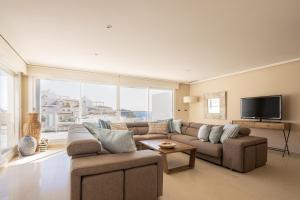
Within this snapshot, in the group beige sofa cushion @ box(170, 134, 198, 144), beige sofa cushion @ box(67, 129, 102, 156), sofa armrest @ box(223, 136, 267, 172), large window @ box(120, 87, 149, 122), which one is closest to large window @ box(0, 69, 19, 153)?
beige sofa cushion @ box(67, 129, 102, 156)

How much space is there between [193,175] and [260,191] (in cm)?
96

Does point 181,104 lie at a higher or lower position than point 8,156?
higher

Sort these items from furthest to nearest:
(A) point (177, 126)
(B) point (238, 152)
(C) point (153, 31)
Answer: (A) point (177, 126)
(B) point (238, 152)
(C) point (153, 31)

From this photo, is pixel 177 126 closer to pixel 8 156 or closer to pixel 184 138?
pixel 184 138

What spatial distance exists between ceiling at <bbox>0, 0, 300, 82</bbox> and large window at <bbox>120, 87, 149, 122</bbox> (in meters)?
2.03

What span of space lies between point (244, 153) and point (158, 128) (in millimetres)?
2468

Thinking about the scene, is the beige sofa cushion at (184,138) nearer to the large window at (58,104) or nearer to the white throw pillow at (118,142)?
the white throw pillow at (118,142)

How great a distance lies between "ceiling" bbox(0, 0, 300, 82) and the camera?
203 centimetres

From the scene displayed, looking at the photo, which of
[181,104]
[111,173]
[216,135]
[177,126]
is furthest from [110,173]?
[181,104]

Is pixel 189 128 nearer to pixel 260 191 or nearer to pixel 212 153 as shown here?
pixel 212 153

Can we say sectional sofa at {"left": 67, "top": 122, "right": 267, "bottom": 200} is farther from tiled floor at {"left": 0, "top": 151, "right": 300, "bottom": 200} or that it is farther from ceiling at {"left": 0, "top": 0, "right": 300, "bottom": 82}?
ceiling at {"left": 0, "top": 0, "right": 300, "bottom": 82}

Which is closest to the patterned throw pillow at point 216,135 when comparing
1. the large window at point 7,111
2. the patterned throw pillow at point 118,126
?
the patterned throw pillow at point 118,126

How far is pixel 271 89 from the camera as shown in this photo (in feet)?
14.9

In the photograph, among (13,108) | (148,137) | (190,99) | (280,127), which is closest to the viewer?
(280,127)
